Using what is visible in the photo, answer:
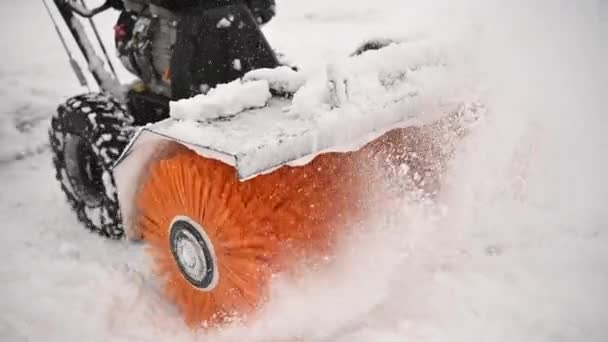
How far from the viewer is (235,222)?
1910 millimetres

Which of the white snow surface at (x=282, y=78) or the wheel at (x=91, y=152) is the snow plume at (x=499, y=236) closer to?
the white snow surface at (x=282, y=78)

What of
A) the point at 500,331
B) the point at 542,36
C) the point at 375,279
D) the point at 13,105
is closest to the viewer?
the point at 500,331

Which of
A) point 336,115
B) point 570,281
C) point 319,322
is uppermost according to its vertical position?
point 336,115

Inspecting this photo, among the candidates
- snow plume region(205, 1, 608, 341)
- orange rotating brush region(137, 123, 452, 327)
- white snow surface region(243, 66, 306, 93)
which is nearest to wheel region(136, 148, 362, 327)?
orange rotating brush region(137, 123, 452, 327)

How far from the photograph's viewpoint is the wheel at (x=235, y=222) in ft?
6.34

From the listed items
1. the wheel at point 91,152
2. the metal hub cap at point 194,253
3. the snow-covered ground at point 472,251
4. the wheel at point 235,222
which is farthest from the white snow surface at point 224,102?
the wheel at point 91,152

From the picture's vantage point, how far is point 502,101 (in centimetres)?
260

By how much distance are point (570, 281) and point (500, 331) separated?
494 mm

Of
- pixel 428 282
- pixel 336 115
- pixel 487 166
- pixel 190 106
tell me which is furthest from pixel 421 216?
pixel 190 106

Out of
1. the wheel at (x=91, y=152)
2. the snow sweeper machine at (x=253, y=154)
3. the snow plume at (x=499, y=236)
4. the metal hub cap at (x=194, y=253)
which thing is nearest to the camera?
the snow sweeper machine at (x=253, y=154)

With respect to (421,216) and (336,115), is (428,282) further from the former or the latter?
(336,115)

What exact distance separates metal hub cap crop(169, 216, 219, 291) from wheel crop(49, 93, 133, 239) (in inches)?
29.4

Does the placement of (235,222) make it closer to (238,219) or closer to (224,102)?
(238,219)

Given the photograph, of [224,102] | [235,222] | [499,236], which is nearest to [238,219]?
[235,222]
